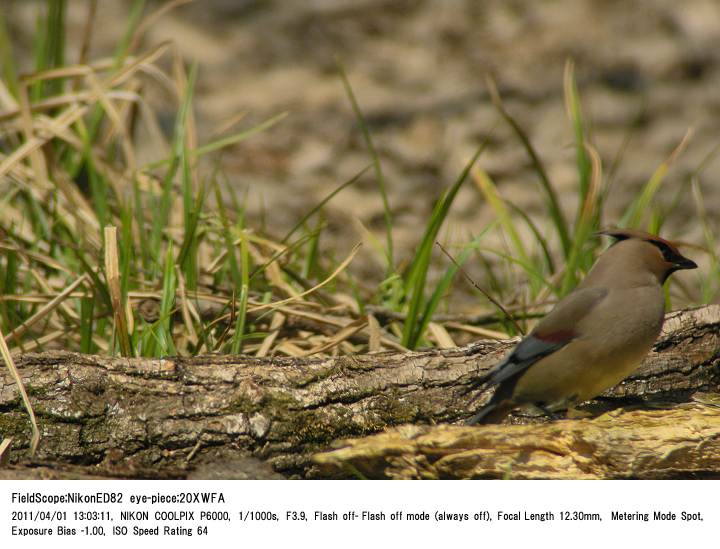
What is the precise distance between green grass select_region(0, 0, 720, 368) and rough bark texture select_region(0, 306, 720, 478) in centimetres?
35

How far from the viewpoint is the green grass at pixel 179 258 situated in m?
2.87

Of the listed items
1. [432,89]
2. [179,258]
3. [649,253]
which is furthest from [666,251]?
[432,89]

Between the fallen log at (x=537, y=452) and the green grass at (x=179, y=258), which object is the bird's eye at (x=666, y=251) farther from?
the fallen log at (x=537, y=452)

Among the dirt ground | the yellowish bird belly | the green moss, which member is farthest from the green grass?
the dirt ground

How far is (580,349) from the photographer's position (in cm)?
238

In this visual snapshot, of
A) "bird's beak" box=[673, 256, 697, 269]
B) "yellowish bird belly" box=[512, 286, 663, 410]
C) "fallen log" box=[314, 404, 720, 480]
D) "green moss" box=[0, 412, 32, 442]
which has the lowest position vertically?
"fallen log" box=[314, 404, 720, 480]

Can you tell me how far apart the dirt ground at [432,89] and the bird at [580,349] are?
2.92 m

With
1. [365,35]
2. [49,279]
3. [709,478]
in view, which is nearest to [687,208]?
[365,35]

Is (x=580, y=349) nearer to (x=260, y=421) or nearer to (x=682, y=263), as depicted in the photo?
(x=682, y=263)

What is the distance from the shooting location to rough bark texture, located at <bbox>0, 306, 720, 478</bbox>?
7.29 ft

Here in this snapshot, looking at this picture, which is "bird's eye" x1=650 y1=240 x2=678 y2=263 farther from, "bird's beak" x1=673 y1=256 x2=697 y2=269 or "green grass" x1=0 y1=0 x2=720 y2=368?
"green grass" x1=0 y1=0 x2=720 y2=368

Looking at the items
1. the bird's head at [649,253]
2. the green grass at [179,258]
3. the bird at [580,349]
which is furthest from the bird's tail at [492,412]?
the bird's head at [649,253]

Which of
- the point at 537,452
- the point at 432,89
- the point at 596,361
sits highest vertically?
the point at 432,89

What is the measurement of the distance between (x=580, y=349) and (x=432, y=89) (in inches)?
137
